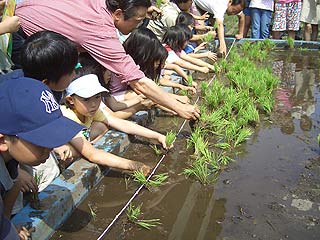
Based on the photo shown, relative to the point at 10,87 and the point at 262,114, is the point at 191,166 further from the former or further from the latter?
the point at 10,87

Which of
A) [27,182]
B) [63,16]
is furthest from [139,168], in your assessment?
[63,16]

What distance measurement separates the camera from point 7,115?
4.33 feet

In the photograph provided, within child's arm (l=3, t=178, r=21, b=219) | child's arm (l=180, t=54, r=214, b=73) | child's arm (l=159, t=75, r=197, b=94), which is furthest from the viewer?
child's arm (l=180, t=54, r=214, b=73)

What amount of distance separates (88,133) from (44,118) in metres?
1.54

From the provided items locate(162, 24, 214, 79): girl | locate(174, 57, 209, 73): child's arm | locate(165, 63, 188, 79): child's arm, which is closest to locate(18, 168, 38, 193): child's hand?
locate(165, 63, 188, 79): child's arm

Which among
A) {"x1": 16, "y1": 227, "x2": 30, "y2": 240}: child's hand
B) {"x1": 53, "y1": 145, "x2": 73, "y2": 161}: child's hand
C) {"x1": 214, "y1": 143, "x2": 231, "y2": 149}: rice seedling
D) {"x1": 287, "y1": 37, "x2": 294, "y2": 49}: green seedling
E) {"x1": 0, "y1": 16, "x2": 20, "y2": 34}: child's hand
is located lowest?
{"x1": 287, "y1": 37, "x2": 294, "y2": 49}: green seedling

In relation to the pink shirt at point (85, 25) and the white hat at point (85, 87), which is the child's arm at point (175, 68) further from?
the white hat at point (85, 87)

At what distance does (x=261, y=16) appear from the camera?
732cm

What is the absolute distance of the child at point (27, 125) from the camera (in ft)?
4.36

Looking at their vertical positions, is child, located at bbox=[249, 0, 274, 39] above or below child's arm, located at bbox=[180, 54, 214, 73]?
below

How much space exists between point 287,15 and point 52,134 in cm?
673

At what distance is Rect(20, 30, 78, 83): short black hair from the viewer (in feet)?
7.52

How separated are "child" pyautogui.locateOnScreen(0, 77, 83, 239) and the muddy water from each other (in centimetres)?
79

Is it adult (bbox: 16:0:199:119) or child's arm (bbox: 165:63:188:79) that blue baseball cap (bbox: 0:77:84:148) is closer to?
adult (bbox: 16:0:199:119)
